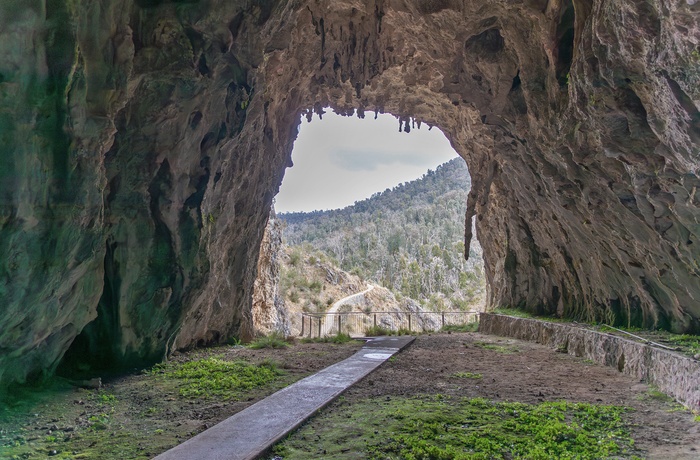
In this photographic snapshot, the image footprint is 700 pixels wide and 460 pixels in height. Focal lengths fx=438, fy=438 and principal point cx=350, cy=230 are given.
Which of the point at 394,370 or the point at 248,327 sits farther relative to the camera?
the point at 248,327

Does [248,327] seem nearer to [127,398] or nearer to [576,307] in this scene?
[127,398]

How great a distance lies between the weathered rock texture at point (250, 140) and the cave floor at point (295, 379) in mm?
1044

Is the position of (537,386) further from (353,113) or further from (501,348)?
(353,113)

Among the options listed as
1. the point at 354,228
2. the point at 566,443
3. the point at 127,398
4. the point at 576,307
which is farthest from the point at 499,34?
the point at 354,228

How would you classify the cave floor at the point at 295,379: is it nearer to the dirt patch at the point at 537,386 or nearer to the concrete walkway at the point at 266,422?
the dirt patch at the point at 537,386

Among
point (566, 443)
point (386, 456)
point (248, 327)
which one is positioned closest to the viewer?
point (386, 456)

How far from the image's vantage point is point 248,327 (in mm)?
14484

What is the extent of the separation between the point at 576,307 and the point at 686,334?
5.48 meters

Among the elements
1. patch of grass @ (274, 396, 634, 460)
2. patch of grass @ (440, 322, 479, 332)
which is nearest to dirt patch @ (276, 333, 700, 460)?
patch of grass @ (274, 396, 634, 460)

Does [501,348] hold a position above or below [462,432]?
below

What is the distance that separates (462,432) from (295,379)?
359 centimetres

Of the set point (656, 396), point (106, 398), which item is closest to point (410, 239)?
point (656, 396)

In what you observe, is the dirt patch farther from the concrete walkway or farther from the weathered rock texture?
the weathered rock texture

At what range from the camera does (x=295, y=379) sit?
732 cm
